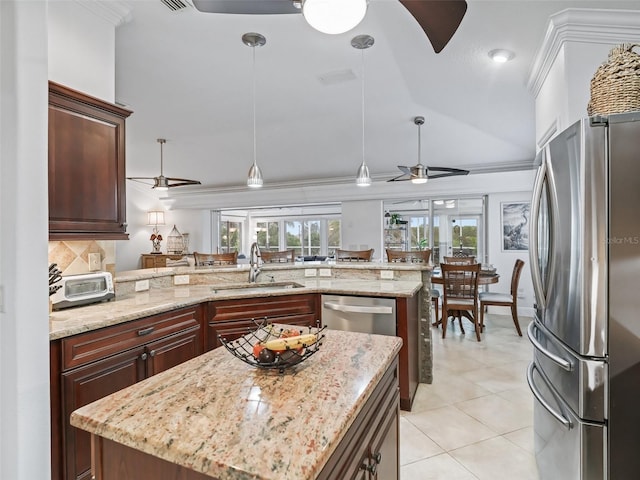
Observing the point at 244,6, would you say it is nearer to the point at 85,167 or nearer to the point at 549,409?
the point at 85,167

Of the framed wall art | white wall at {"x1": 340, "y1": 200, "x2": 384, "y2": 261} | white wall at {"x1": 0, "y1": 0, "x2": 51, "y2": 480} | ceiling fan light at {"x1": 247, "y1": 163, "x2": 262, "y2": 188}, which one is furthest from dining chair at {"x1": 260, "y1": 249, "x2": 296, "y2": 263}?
the framed wall art

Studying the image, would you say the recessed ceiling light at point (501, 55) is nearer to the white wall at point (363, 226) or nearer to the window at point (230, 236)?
the white wall at point (363, 226)

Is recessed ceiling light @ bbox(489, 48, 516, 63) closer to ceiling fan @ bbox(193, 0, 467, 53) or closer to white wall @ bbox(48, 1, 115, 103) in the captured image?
ceiling fan @ bbox(193, 0, 467, 53)

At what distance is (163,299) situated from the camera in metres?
2.42

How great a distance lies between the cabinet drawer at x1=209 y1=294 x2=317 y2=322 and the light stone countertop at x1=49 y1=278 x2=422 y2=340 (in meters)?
0.05

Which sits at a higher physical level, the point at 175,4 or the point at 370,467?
the point at 175,4

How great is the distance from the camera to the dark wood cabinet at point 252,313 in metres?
2.59

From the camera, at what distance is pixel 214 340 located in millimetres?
2588

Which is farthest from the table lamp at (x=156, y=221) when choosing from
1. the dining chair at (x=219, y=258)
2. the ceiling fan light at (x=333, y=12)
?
the ceiling fan light at (x=333, y=12)

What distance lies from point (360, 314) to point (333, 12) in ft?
6.91

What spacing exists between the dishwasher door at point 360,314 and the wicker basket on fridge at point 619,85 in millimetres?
1674

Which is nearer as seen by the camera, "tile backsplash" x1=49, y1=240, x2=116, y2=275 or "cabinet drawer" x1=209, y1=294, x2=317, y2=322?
"tile backsplash" x1=49, y1=240, x2=116, y2=275

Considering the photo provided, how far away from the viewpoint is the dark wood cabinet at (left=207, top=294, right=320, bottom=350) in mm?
2588

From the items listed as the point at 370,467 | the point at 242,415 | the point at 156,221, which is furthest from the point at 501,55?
the point at 156,221
